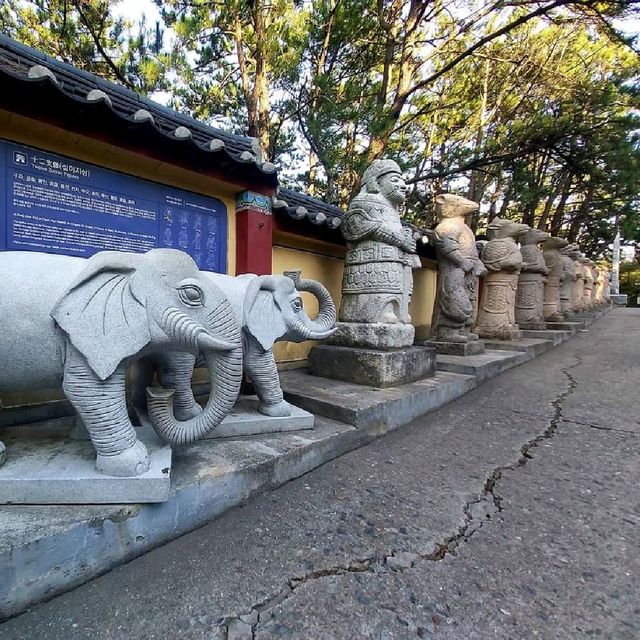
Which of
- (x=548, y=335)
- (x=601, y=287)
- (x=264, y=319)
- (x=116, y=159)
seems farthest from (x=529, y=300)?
(x=601, y=287)

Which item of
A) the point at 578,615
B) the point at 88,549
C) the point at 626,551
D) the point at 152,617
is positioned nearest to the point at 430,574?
the point at 578,615

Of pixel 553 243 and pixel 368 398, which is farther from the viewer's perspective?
pixel 553 243

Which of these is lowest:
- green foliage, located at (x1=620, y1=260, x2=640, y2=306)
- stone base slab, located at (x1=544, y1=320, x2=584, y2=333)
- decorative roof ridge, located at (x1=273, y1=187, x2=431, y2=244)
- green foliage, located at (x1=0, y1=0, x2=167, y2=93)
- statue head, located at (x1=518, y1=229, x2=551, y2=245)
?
stone base slab, located at (x1=544, y1=320, x2=584, y2=333)

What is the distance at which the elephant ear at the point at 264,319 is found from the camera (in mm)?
2502

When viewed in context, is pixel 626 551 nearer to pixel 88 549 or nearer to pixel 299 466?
pixel 299 466

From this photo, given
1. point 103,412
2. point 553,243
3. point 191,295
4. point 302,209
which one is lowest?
point 103,412

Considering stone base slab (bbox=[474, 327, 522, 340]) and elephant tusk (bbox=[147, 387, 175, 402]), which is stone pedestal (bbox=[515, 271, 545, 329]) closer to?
stone base slab (bbox=[474, 327, 522, 340])

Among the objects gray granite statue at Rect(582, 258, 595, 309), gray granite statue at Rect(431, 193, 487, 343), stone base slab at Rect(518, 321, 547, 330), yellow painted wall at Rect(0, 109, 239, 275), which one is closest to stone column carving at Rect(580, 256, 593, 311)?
gray granite statue at Rect(582, 258, 595, 309)

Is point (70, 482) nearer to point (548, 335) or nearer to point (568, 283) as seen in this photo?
point (548, 335)

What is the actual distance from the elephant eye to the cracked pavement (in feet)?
3.53

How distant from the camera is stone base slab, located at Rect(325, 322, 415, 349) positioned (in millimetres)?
3785

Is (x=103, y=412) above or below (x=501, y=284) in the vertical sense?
below

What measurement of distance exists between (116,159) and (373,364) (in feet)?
9.39

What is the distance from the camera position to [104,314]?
1.55 metres
